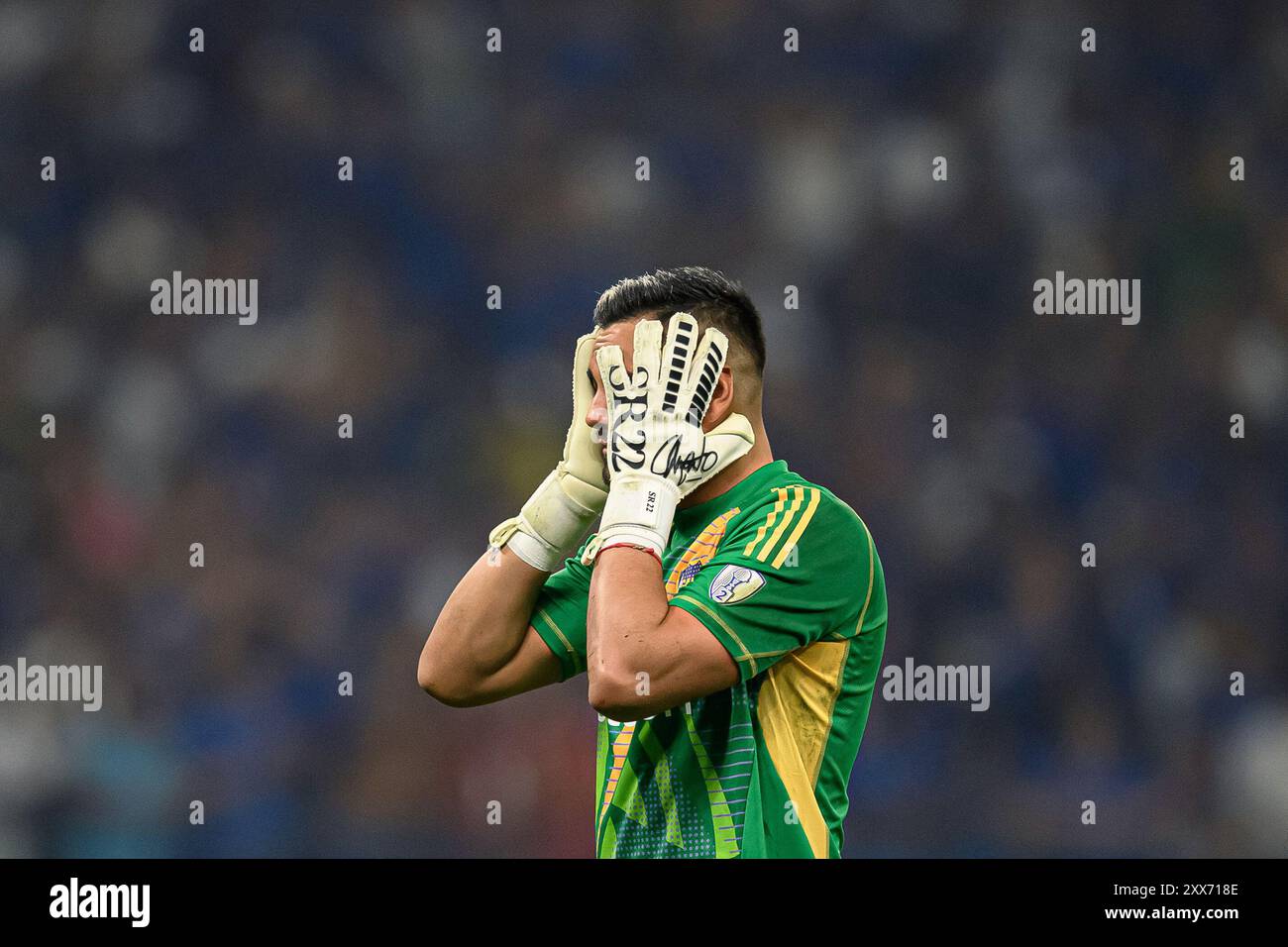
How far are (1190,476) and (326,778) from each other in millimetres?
4123

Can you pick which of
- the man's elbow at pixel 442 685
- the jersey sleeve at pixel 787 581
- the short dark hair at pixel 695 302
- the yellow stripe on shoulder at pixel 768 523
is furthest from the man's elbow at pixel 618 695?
the short dark hair at pixel 695 302

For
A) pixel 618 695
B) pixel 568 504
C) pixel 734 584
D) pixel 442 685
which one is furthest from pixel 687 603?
pixel 442 685

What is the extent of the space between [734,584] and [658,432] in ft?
0.94

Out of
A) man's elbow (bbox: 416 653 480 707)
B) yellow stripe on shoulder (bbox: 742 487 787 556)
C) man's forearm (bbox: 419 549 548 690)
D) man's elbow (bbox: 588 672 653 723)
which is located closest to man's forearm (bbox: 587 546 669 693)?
man's elbow (bbox: 588 672 653 723)

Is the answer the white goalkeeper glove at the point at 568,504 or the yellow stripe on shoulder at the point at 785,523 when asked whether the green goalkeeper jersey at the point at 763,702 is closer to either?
the yellow stripe on shoulder at the point at 785,523

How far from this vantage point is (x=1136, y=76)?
20.7 ft

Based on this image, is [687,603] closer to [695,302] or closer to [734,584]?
[734,584]

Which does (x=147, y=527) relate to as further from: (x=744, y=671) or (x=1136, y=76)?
(x=1136, y=76)

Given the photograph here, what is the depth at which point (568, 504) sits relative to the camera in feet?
7.99

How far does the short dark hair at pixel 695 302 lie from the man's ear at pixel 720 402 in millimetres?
94


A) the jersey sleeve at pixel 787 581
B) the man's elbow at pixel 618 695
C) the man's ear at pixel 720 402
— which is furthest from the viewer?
the man's ear at pixel 720 402

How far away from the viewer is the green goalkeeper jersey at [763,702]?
7.10 ft
